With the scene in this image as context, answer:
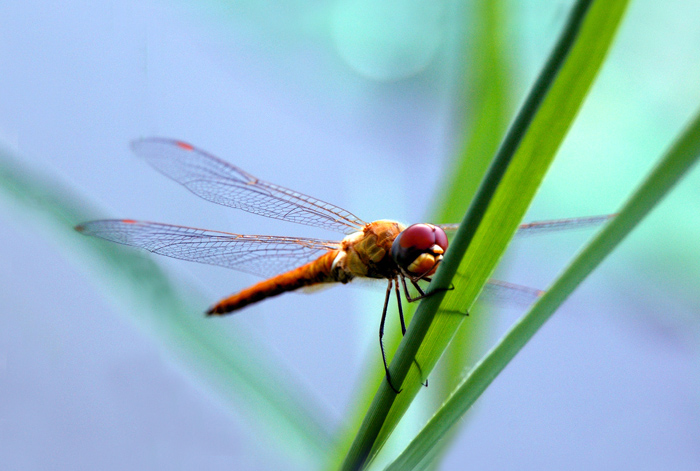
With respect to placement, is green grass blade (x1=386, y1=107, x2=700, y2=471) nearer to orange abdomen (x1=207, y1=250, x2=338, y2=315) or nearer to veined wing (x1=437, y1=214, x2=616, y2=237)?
veined wing (x1=437, y1=214, x2=616, y2=237)

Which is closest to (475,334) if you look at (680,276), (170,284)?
(170,284)

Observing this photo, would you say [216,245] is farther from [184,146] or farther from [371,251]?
[371,251]

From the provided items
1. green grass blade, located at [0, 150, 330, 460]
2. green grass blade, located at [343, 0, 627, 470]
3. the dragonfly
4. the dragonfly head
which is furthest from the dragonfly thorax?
green grass blade, located at [343, 0, 627, 470]

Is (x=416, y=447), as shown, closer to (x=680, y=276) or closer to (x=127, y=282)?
(x=127, y=282)

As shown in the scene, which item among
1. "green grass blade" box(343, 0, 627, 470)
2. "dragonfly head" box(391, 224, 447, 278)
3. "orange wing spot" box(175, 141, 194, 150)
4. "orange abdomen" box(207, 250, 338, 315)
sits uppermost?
"green grass blade" box(343, 0, 627, 470)

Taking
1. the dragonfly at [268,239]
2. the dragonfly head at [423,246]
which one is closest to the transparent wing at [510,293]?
the dragonfly at [268,239]

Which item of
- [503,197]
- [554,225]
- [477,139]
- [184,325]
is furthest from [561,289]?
[184,325]

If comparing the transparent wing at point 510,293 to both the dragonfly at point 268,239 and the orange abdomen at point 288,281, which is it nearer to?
the dragonfly at point 268,239
